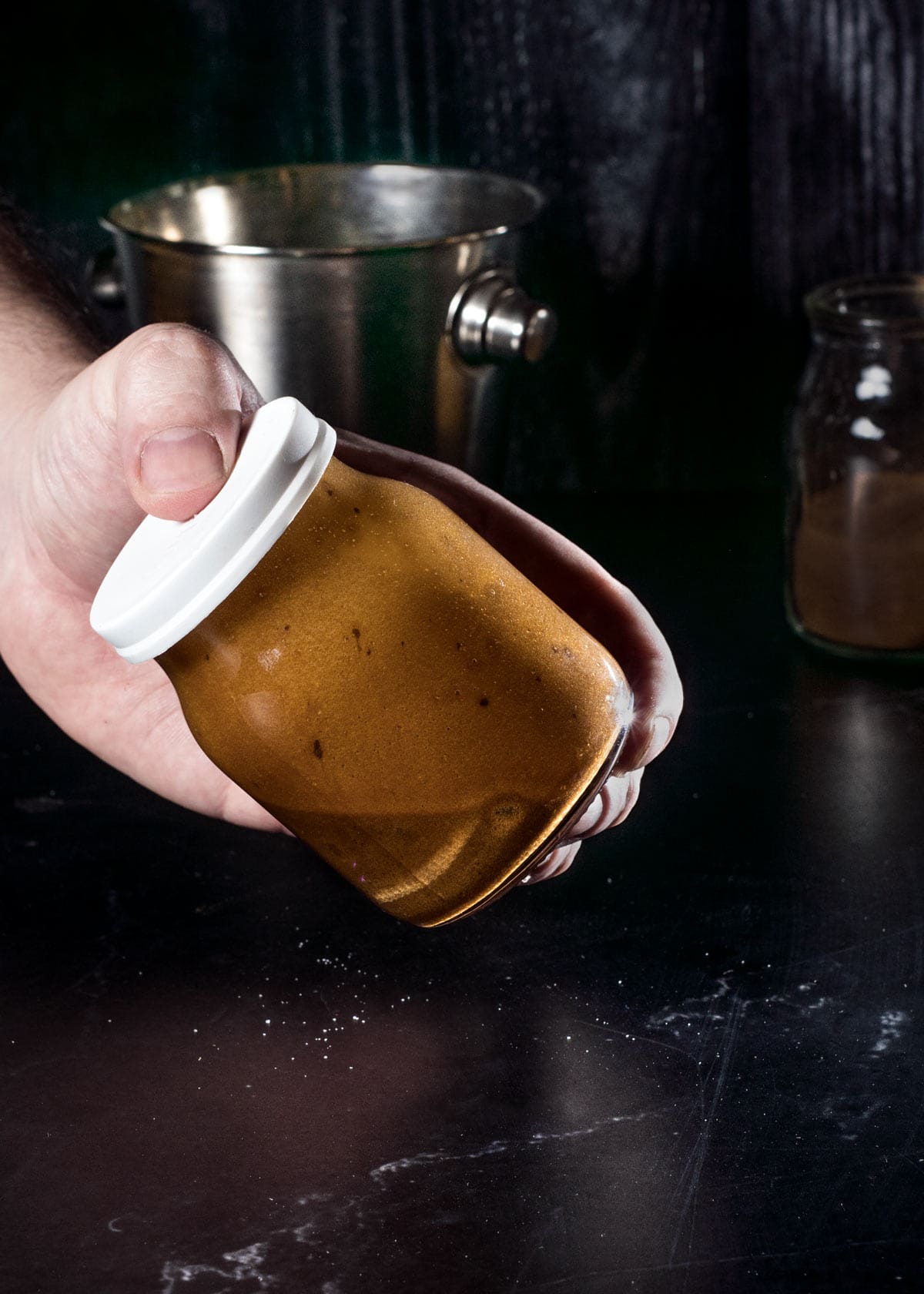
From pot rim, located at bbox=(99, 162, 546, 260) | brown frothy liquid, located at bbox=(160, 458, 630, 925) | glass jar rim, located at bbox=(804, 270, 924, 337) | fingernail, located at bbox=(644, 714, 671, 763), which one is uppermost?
pot rim, located at bbox=(99, 162, 546, 260)

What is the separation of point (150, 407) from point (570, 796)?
0.23 m

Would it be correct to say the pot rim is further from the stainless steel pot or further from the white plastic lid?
the white plastic lid

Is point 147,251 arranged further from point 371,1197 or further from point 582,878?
point 371,1197

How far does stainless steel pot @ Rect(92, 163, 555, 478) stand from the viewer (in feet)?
3.11

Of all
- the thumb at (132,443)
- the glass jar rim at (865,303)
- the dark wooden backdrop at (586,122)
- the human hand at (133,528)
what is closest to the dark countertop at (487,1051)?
the human hand at (133,528)

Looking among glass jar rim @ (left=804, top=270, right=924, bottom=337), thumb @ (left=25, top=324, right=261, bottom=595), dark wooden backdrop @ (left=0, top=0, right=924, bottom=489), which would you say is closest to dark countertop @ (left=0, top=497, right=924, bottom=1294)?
thumb @ (left=25, top=324, right=261, bottom=595)

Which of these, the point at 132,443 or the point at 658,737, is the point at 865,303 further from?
the point at 132,443

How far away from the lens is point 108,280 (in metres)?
1.09

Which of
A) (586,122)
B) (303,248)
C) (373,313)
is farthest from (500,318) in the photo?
(586,122)

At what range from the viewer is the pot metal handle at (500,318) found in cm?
98

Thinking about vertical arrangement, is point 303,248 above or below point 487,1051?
above

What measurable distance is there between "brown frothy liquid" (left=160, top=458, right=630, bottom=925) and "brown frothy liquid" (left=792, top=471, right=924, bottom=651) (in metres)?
0.47

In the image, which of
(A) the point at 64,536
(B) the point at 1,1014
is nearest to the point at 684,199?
(A) the point at 64,536

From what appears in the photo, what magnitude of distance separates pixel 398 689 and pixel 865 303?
70cm
